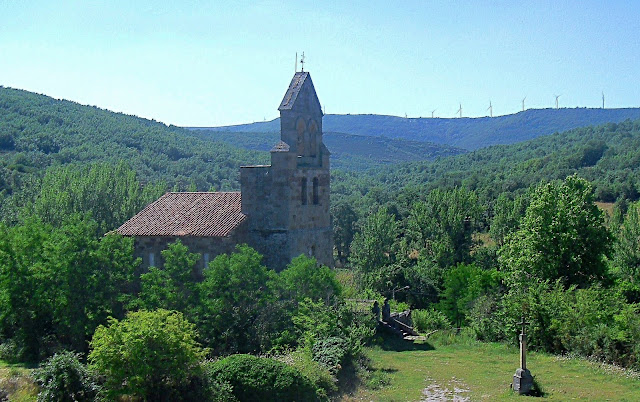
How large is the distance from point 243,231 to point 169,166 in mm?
62447

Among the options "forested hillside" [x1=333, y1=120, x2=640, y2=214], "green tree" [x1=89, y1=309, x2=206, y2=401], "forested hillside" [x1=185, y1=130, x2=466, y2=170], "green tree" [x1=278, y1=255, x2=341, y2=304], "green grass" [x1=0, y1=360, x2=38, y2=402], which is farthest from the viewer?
"forested hillside" [x1=185, y1=130, x2=466, y2=170]

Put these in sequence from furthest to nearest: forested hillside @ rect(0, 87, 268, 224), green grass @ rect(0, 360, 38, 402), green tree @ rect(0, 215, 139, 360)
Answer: forested hillside @ rect(0, 87, 268, 224) < green tree @ rect(0, 215, 139, 360) < green grass @ rect(0, 360, 38, 402)

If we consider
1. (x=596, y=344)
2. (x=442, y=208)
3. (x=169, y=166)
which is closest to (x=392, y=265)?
(x=442, y=208)

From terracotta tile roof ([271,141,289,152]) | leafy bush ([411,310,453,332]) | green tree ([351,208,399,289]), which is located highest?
terracotta tile roof ([271,141,289,152])

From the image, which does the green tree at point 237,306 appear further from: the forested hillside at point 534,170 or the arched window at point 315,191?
the forested hillside at point 534,170

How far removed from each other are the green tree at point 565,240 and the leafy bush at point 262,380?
54.1 feet

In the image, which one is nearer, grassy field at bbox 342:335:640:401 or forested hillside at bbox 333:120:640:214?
grassy field at bbox 342:335:640:401

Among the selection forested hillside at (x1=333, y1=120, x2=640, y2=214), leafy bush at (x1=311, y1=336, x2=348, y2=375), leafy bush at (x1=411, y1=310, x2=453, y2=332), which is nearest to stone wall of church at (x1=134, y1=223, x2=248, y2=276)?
leafy bush at (x1=311, y1=336, x2=348, y2=375)

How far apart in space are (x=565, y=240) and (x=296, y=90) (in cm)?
1535

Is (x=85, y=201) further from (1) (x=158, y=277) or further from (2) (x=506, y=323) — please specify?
(2) (x=506, y=323)

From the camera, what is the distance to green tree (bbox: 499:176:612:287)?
34062 millimetres

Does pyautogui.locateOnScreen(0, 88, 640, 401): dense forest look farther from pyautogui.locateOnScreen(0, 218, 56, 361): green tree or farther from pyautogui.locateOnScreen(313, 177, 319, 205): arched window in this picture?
pyautogui.locateOnScreen(313, 177, 319, 205): arched window

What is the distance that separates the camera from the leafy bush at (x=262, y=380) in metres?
21.2

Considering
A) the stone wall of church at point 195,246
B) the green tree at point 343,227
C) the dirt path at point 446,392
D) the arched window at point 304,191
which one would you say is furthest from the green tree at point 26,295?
the green tree at point 343,227
